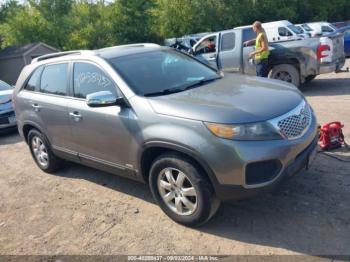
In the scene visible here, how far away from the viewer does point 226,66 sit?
1088cm

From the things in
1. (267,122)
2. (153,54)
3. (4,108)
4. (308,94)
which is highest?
(153,54)

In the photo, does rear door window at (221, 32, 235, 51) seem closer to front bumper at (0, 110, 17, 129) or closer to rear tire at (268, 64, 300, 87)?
rear tire at (268, 64, 300, 87)

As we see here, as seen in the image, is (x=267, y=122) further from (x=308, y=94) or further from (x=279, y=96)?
(x=308, y=94)

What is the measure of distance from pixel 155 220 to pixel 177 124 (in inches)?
→ 46.7

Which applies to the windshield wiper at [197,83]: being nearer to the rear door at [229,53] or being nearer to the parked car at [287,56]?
the parked car at [287,56]

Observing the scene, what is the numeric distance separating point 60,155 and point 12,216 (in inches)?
40.2

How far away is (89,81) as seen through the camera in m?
4.65

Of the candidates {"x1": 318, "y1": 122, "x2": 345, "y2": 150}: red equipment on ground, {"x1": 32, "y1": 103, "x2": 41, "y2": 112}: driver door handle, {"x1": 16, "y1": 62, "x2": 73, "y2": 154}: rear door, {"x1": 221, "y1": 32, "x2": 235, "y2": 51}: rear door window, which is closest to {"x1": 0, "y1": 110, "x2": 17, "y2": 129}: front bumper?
{"x1": 16, "y1": 62, "x2": 73, "y2": 154}: rear door

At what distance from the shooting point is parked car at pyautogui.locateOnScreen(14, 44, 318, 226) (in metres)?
3.43

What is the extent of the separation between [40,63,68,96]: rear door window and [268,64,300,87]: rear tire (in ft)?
20.6

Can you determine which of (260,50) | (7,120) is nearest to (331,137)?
(260,50)

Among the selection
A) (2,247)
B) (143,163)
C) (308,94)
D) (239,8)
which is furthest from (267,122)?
(239,8)

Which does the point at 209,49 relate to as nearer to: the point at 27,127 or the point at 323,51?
the point at 323,51

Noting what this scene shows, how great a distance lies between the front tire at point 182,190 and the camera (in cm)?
363
